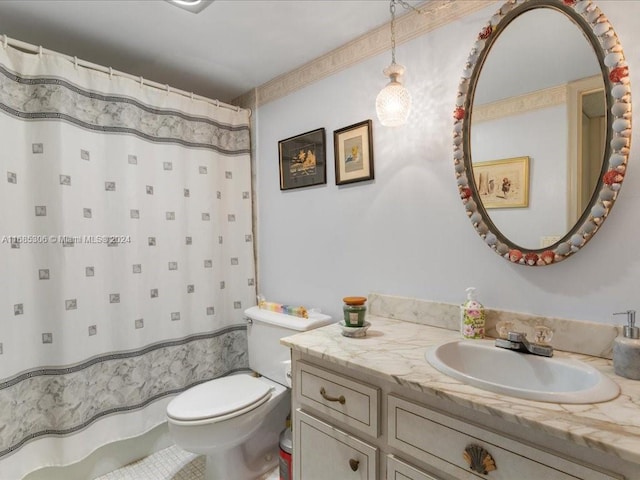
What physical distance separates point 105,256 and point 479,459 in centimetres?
178

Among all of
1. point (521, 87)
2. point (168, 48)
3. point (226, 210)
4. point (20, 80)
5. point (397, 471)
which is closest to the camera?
point (397, 471)

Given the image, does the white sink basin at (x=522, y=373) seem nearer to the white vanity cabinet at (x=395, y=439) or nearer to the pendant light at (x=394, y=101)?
the white vanity cabinet at (x=395, y=439)

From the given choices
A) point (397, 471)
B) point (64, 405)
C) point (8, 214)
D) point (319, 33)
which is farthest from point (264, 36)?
point (64, 405)

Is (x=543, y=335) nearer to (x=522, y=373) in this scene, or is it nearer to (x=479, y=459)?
(x=522, y=373)

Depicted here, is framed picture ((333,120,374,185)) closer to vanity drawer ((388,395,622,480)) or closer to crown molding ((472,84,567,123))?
crown molding ((472,84,567,123))

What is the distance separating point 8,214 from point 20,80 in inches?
23.9

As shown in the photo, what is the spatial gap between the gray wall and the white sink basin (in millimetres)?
213

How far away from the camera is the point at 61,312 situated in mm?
1590

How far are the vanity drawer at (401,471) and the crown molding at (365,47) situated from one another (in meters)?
1.59

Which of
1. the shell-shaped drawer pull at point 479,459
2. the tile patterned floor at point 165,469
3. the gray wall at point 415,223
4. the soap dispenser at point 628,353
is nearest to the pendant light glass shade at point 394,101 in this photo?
the gray wall at point 415,223

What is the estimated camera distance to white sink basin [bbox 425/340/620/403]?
80cm

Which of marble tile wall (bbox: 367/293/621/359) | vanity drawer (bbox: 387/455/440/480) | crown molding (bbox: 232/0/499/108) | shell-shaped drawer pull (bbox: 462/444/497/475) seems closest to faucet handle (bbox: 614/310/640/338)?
marble tile wall (bbox: 367/293/621/359)

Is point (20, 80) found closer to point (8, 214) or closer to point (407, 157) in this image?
point (8, 214)

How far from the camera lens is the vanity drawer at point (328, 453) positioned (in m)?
1.05
